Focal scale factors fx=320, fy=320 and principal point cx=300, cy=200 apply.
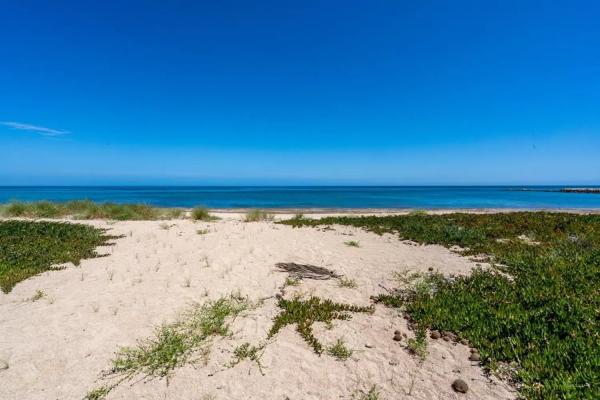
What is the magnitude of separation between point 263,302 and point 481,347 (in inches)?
137

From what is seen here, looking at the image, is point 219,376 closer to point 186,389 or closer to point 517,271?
point 186,389

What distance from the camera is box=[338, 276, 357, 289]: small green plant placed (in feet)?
22.4

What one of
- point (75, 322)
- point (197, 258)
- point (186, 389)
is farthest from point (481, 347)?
point (197, 258)

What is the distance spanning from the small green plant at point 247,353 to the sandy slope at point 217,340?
0.09 metres

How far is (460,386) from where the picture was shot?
3.53 m

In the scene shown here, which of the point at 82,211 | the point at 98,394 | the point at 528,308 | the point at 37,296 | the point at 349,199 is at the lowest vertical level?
the point at 349,199

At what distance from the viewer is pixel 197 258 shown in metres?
8.83

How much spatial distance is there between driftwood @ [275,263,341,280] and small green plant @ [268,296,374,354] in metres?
1.51

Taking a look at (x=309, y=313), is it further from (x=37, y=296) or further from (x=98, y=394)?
(x=37, y=296)

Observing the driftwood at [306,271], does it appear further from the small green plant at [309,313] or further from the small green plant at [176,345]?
the small green plant at [176,345]

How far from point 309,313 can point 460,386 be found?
2.41 m

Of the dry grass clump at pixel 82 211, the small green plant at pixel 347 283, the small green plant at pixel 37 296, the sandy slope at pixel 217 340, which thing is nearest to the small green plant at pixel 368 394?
the sandy slope at pixel 217 340

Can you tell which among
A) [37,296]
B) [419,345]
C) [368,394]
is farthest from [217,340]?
[37,296]

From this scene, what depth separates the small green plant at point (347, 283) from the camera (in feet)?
22.4
